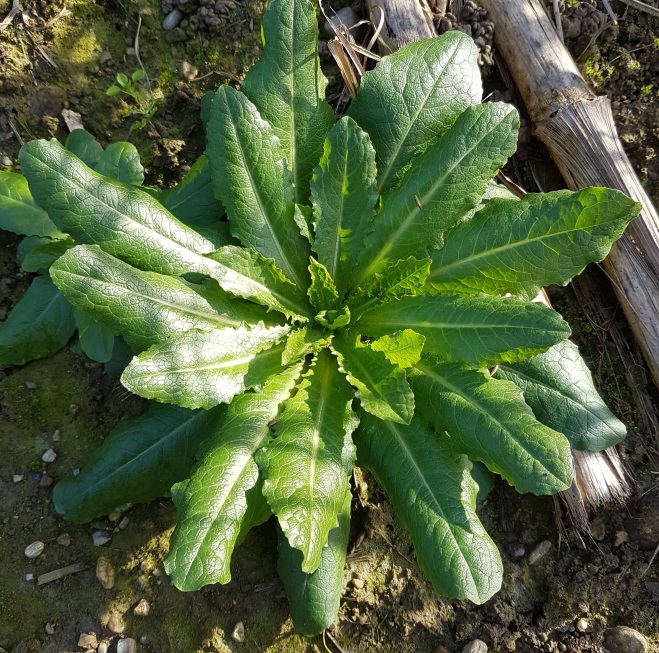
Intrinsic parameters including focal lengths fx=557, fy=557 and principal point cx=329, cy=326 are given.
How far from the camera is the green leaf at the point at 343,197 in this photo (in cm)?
234

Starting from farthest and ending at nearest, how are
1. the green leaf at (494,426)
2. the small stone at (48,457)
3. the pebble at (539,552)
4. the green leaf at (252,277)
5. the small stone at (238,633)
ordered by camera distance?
the pebble at (539,552), the small stone at (48,457), the small stone at (238,633), the green leaf at (252,277), the green leaf at (494,426)

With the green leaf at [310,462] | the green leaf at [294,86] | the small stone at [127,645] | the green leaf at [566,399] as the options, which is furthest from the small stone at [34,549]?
the green leaf at [566,399]

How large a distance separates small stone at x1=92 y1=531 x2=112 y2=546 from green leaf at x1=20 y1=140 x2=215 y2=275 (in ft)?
4.39

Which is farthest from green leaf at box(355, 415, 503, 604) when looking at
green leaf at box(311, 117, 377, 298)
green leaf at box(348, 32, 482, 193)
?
green leaf at box(348, 32, 482, 193)

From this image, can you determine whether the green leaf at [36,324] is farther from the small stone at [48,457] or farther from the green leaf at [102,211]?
the green leaf at [102,211]

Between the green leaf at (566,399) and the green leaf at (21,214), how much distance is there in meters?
2.28

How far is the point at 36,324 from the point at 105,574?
123 centimetres

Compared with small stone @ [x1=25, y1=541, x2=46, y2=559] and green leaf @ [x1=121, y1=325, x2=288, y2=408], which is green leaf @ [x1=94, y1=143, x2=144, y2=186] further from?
small stone @ [x1=25, y1=541, x2=46, y2=559]

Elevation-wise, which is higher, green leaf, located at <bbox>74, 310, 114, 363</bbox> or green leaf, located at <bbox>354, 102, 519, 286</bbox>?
green leaf, located at <bbox>354, 102, 519, 286</bbox>

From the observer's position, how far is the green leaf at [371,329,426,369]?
2.14 metres

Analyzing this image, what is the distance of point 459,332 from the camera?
221cm

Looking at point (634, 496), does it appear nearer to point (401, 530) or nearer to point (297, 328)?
point (401, 530)

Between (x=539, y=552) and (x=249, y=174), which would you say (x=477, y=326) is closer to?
(x=249, y=174)

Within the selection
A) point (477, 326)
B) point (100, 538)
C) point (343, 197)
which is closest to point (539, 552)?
point (477, 326)
